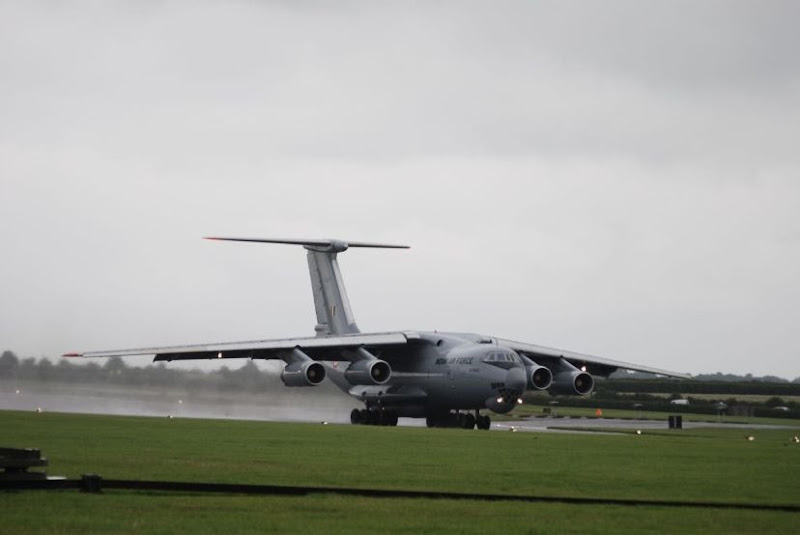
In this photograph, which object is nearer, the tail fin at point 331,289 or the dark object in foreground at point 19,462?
the dark object in foreground at point 19,462

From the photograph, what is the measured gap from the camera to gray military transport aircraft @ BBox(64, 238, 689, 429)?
1575 inches

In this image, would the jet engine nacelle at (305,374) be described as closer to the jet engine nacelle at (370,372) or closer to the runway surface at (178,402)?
the jet engine nacelle at (370,372)

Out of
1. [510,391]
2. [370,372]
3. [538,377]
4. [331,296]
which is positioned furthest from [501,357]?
[331,296]

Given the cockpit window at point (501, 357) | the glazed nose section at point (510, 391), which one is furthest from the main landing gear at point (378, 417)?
the cockpit window at point (501, 357)

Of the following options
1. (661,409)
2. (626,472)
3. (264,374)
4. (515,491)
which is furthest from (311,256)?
(515,491)

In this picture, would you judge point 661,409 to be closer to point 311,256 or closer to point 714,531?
point 311,256

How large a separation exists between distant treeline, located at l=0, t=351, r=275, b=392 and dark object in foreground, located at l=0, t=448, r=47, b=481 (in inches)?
1288

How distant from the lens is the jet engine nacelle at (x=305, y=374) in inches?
1576

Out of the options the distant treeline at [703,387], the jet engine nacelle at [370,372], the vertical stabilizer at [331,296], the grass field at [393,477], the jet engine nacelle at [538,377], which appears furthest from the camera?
the distant treeline at [703,387]

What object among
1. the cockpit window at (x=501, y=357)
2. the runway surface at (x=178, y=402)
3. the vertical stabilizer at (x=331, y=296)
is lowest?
the runway surface at (x=178, y=402)

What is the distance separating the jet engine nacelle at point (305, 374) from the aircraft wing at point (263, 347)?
1.19 m

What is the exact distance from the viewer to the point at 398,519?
12695 millimetres

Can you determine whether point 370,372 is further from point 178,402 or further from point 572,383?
point 178,402

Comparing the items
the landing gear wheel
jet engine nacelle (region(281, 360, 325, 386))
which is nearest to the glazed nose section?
the landing gear wheel
